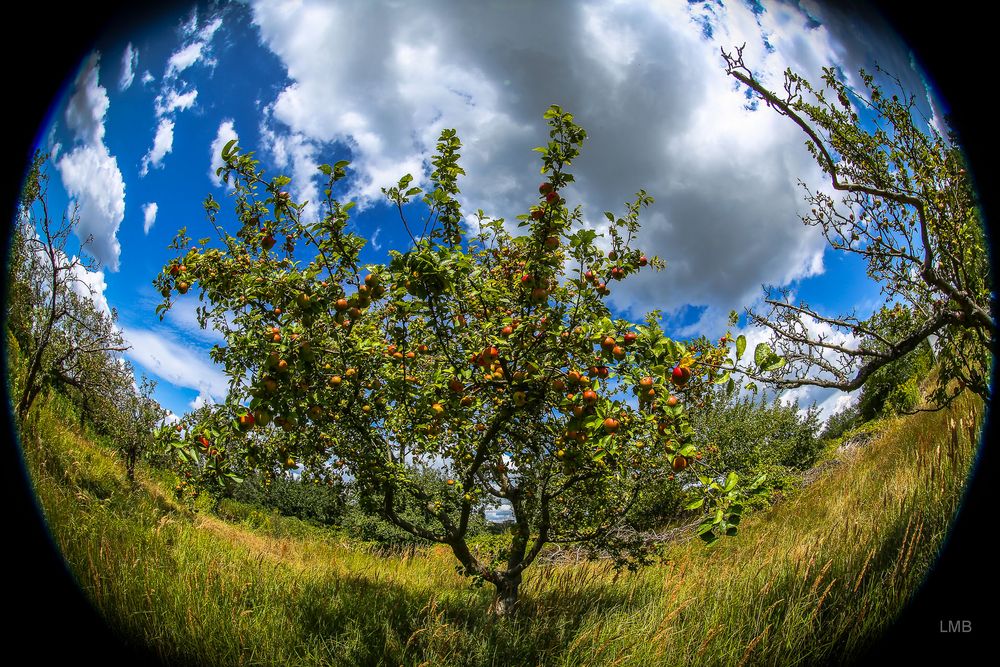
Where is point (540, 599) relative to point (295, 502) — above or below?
above

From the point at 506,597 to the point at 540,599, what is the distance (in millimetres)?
497

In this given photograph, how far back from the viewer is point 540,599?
4570 mm

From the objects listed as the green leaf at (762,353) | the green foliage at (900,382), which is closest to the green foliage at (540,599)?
the green leaf at (762,353)

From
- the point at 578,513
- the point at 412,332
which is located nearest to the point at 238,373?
the point at 412,332

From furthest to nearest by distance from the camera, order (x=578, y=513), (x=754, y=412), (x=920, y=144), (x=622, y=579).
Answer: (x=754, y=412), (x=622, y=579), (x=578, y=513), (x=920, y=144)

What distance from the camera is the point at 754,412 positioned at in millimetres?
15758

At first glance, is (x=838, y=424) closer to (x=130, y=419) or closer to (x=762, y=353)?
(x=762, y=353)

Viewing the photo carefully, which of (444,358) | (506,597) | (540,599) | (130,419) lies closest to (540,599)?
(540,599)

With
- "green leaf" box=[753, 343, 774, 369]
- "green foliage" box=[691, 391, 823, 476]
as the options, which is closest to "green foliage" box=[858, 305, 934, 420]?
"green foliage" box=[691, 391, 823, 476]

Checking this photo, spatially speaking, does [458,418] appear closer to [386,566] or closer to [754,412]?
[386,566]

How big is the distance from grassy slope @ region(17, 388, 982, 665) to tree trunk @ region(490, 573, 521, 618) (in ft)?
0.68

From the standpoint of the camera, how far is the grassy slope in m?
3.11

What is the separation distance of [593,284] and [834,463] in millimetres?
12312

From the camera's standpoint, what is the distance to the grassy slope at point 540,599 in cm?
311
